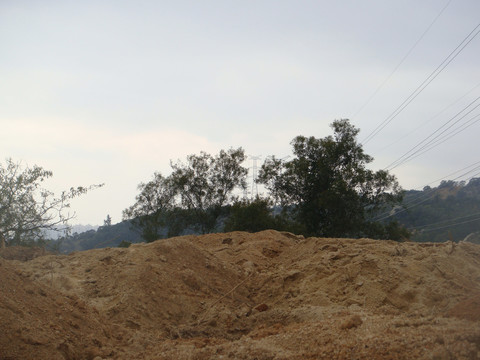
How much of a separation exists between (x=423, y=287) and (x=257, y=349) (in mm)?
4459

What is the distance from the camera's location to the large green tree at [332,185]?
24875mm

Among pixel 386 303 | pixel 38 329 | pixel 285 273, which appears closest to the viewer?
pixel 38 329

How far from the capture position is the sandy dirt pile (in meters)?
4.71

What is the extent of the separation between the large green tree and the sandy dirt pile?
1257cm

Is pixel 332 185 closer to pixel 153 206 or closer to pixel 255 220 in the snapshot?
pixel 255 220

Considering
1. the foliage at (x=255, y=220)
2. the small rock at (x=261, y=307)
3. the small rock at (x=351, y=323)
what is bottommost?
the small rock at (x=261, y=307)

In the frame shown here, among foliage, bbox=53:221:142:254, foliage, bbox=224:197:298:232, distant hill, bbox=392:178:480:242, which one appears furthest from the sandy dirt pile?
foliage, bbox=53:221:142:254

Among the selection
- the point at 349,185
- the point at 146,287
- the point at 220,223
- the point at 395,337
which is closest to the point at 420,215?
the point at 349,185

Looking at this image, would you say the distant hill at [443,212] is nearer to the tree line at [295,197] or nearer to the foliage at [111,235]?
the tree line at [295,197]

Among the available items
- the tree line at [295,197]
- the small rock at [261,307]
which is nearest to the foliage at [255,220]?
the tree line at [295,197]

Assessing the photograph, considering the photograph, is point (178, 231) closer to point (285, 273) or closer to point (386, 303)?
point (285, 273)

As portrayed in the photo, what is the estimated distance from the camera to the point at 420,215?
35406mm

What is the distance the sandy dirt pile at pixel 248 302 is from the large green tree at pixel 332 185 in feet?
41.2

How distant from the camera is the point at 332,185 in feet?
81.7
